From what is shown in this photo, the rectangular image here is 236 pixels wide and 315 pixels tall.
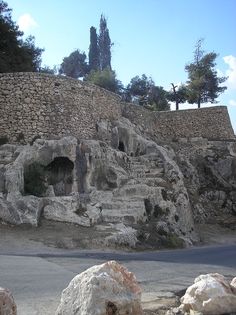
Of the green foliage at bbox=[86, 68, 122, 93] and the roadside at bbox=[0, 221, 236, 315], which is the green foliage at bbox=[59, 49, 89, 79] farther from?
the roadside at bbox=[0, 221, 236, 315]

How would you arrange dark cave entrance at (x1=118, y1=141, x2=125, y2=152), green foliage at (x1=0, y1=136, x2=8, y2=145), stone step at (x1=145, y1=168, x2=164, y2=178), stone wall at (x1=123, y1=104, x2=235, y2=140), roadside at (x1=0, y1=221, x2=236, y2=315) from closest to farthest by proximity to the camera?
roadside at (x1=0, y1=221, x2=236, y2=315) → green foliage at (x1=0, y1=136, x2=8, y2=145) → stone step at (x1=145, y1=168, x2=164, y2=178) → dark cave entrance at (x1=118, y1=141, x2=125, y2=152) → stone wall at (x1=123, y1=104, x2=235, y2=140)

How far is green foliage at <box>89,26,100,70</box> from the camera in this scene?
61.1 metres

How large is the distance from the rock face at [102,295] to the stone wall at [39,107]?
17.3 m

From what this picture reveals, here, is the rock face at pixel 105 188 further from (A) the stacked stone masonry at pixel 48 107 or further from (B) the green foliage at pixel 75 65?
(B) the green foliage at pixel 75 65

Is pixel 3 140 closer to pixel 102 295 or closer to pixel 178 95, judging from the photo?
pixel 102 295

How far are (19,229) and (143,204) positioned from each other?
19.2ft

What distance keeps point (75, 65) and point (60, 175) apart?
4663cm

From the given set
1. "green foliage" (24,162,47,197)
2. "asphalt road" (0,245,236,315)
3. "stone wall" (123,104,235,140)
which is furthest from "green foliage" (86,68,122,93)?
"asphalt road" (0,245,236,315)

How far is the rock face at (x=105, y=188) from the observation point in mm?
17172

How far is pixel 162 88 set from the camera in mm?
52125

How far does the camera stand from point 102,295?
4773 millimetres

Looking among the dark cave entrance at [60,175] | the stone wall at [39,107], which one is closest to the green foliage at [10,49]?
the stone wall at [39,107]

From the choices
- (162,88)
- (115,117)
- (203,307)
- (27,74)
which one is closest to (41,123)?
(27,74)

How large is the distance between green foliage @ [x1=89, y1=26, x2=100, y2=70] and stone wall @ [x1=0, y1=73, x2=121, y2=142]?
38.3 meters
